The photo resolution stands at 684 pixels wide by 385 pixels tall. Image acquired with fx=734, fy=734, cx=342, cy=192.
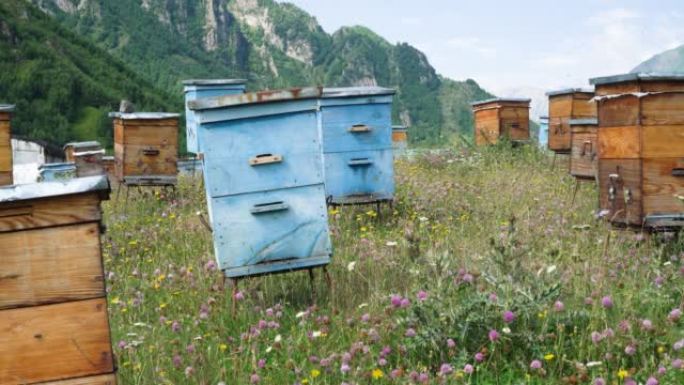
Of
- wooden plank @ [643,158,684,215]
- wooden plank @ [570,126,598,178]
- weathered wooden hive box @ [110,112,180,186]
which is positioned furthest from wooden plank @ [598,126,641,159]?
weathered wooden hive box @ [110,112,180,186]

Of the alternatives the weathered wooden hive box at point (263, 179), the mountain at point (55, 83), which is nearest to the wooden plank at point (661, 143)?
the weathered wooden hive box at point (263, 179)

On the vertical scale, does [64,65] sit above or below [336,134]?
above

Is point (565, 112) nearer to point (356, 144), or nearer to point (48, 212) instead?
point (356, 144)

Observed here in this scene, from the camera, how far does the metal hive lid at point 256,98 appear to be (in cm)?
529

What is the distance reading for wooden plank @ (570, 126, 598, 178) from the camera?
30.7 feet

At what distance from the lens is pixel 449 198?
10.4m

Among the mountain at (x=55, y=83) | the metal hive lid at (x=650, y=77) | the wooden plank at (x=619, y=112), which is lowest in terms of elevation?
the wooden plank at (x=619, y=112)

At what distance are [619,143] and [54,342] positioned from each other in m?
5.05

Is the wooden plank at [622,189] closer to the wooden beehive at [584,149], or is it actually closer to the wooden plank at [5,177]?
the wooden beehive at [584,149]

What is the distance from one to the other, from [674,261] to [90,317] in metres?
4.70

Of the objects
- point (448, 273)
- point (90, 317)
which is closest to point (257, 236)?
point (448, 273)

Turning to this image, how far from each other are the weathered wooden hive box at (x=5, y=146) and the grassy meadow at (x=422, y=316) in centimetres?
162

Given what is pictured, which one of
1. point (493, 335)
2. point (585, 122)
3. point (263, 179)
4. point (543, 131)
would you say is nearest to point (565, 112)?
point (585, 122)

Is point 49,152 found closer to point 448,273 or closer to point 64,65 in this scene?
point 448,273
